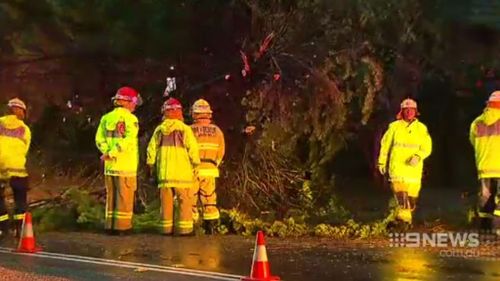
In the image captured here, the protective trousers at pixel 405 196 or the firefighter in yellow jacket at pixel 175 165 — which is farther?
the firefighter in yellow jacket at pixel 175 165

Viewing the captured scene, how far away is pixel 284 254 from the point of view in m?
10.1

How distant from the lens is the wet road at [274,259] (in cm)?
872

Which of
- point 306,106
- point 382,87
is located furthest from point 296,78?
point 382,87

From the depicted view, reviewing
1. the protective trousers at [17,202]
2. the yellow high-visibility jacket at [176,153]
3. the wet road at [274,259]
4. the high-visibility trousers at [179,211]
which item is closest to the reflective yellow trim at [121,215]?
the wet road at [274,259]

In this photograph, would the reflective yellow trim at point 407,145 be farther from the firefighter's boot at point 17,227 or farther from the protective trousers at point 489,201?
the firefighter's boot at point 17,227

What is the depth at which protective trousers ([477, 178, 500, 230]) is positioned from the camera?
37.4 feet

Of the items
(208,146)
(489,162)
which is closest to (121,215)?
(208,146)

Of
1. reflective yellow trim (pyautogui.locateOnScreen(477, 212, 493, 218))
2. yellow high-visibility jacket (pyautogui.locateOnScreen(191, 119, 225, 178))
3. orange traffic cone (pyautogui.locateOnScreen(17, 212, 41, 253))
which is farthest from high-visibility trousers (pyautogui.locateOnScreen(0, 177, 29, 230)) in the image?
reflective yellow trim (pyautogui.locateOnScreen(477, 212, 493, 218))

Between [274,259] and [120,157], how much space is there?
10.4 feet

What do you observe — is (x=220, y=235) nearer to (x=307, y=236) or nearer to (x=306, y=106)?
(x=307, y=236)

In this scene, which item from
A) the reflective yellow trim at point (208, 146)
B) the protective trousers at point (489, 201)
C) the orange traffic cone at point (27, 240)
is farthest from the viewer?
the reflective yellow trim at point (208, 146)

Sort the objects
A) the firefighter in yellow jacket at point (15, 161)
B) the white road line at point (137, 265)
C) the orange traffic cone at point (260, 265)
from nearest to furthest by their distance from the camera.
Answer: the orange traffic cone at point (260, 265) < the white road line at point (137, 265) < the firefighter in yellow jacket at point (15, 161)

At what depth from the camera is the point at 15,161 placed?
40.2 ft

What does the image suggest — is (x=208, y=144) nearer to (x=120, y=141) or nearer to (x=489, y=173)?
(x=120, y=141)
